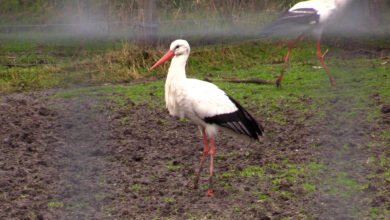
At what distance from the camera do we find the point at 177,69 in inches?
189

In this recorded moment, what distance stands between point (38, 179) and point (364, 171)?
67.5 inches

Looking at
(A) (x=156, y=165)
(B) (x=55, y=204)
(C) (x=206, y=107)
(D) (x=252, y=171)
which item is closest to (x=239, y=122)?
(C) (x=206, y=107)

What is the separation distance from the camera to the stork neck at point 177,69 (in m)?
4.76

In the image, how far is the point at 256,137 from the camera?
185 inches

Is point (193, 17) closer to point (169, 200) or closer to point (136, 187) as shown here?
point (136, 187)

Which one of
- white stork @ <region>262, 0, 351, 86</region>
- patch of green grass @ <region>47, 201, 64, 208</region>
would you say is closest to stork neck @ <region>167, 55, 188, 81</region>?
patch of green grass @ <region>47, 201, 64, 208</region>

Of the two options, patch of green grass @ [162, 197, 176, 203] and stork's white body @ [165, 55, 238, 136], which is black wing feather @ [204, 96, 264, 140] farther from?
patch of green grass @ [162, 197, 176, 203]

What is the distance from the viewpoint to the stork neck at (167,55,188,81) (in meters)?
4.76

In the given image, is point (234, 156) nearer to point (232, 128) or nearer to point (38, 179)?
point (232, 128)

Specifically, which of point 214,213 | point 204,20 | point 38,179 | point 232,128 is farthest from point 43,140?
point 204,20

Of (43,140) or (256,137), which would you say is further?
(43,140)

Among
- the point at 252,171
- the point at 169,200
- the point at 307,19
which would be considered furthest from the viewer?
the point at 307,19

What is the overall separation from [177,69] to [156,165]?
24.2 inches

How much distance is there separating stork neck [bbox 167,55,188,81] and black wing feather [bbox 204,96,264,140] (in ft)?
0.90
